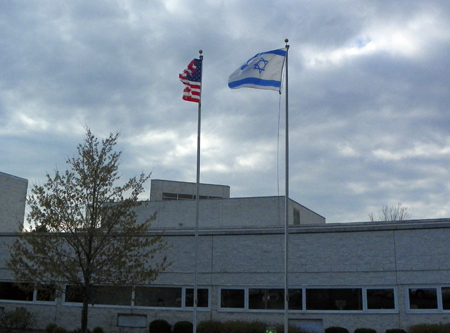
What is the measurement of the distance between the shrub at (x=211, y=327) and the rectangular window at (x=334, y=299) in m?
3.72

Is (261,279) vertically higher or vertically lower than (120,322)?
higher

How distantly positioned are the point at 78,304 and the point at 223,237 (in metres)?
7.90

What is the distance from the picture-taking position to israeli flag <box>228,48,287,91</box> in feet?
62.4

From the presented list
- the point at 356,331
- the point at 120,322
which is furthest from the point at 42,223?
the point at 356,331

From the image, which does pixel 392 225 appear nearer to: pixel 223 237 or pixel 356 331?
pixel 356 331

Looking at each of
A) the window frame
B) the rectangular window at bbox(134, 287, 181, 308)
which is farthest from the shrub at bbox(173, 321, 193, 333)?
the window frame

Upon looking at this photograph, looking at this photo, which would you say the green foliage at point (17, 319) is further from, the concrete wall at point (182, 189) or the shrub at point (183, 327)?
the concrete wall at point (182, 189)

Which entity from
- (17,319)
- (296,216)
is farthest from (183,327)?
(296,216)

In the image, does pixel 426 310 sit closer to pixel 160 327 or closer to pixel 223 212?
pixel 160 327

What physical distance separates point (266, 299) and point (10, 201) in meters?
27.0

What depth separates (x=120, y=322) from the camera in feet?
82.2

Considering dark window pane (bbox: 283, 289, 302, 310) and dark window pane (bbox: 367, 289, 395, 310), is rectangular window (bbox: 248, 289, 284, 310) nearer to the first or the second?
Result: dark window pane (bbox: 283, 289, 302, 310)

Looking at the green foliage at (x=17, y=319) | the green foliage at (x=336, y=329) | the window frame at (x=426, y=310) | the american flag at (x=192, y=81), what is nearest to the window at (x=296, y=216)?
the green foliage at (x=336, y=329)

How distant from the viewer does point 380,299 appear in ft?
71.4
